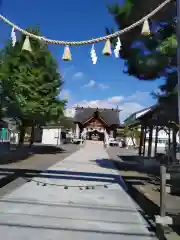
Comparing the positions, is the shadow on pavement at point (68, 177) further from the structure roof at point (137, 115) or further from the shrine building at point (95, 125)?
the shrine building at point (95, 125)

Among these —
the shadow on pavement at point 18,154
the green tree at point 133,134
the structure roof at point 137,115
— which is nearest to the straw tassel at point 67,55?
the shadow on pavement at point 18,154

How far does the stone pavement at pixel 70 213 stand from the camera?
18.5 feet

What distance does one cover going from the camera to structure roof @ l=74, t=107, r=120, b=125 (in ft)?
192

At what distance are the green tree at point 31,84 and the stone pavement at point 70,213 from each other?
12952 millimetres

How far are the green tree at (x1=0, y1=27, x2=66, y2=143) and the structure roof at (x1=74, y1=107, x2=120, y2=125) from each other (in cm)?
3083

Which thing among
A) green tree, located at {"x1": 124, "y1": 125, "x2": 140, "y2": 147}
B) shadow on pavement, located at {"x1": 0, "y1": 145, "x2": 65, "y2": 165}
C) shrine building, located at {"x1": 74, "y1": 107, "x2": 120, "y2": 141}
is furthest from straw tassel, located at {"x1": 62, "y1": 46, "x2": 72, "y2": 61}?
shrine building, located at {"x1": 74, "y1": 107, "x2": 120, "y2": 141}

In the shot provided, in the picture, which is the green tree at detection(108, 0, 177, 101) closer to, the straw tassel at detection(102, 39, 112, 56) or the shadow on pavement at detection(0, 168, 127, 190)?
the shadow on pavement at detection(0, 168, 127, 190)

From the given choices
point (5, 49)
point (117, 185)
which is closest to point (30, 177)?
point (117, 185)

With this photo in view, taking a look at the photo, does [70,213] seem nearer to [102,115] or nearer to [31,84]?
[31,84]

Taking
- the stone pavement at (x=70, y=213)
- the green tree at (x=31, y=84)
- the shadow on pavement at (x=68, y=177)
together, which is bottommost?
the stone pavement at (x=70, y=213)

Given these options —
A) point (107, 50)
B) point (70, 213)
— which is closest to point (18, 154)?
point (70, 213)

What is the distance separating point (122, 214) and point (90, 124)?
5018 centimetres

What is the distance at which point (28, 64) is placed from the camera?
2444cm

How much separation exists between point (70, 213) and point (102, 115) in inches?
2101
